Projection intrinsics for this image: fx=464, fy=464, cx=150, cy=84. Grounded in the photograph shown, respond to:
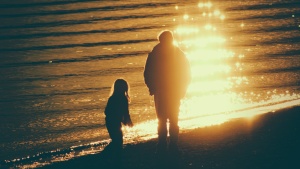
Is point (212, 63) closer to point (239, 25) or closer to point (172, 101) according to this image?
point (239, 25)

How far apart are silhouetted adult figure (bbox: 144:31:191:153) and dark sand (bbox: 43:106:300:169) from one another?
0.27m

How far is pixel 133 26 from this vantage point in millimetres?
9375

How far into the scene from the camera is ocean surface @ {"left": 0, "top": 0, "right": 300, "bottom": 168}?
6.41 m

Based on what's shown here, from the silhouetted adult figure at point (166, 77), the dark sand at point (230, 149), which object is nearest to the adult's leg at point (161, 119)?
the silhouetted adult figure at point (166, 77)

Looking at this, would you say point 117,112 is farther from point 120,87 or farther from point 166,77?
point 166,77

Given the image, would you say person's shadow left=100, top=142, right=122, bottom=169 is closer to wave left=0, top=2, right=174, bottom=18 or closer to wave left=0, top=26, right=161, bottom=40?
wave left=0, top=26, right=161, bottom=40

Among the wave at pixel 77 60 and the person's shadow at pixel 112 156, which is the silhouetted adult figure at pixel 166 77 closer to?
the person's shadow at pixel 112 156

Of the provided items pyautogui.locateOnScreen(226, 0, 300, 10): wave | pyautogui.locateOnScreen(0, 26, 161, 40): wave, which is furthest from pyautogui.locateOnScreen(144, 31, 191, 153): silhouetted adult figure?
pyautogui.locateOnScreen(226, 0, 300, 10): wave

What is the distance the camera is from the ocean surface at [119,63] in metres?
6.41

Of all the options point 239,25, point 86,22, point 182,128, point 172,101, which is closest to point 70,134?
point 182,128

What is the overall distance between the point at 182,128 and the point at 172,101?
0.92m

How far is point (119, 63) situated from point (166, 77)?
406 cm

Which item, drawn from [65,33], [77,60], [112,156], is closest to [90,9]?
[65,33]

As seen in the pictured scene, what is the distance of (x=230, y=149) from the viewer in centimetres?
459
